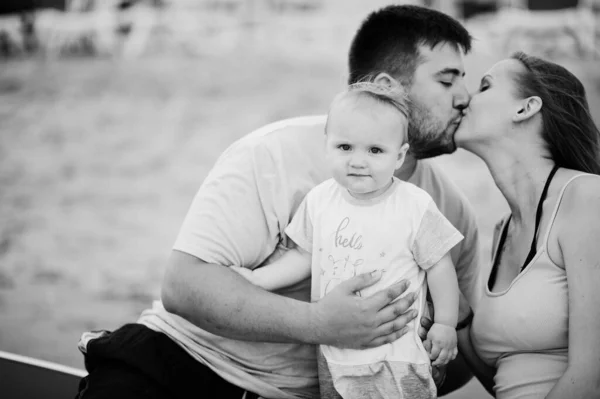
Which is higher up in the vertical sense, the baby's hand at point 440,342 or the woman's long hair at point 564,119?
the woman's long hair at point 564,119

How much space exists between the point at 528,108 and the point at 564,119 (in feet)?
0.33

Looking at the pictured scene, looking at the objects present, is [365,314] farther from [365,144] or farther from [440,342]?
[365,144]

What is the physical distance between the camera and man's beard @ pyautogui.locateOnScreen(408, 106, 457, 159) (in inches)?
83.6

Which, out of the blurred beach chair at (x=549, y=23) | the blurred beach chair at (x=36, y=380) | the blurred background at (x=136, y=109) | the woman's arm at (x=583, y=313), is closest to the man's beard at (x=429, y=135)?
the woman's arm at (x=583, y=313)

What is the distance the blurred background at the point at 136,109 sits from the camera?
17.1ft

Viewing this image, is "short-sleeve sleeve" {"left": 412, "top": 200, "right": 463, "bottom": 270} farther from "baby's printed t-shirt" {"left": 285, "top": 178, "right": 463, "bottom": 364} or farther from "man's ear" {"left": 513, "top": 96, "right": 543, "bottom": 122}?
"man's ear" {"left": 513, "top": 96, "right": 543, "bottom": 122}

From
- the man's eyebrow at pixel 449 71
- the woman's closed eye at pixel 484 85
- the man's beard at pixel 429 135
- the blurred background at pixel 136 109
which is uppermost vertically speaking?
the man's eyebrow at pixel 449 71

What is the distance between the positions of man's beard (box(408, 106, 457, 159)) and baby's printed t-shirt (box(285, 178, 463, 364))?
334 millimetres

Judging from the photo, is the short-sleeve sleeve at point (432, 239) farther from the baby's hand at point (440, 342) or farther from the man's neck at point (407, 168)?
the man's neck at point (407, 168)

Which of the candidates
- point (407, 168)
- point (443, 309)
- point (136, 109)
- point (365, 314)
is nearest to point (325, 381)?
point (365, 314)

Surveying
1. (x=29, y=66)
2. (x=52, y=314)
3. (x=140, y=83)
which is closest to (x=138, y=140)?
(x=140, y=83)

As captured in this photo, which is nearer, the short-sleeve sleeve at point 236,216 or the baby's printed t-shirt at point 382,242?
the baby's printed t-shirt at point 382,242

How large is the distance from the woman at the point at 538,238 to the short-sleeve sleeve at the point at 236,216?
Result: 1.98 ft

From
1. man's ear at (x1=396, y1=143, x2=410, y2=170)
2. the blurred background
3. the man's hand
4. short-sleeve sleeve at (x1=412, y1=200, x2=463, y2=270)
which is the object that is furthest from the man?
the blurred background
